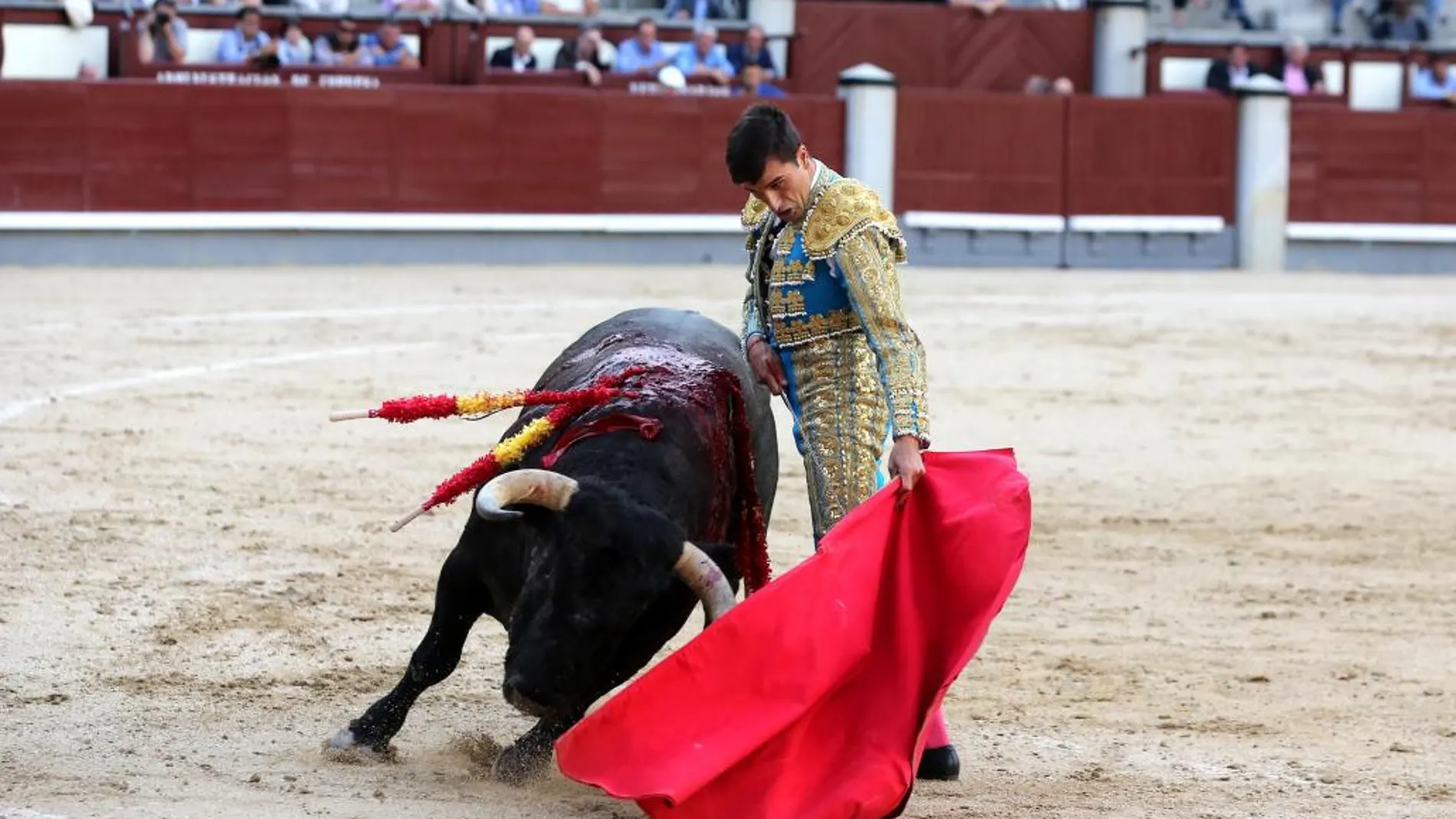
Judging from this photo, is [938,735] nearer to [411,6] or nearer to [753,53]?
[411,6]

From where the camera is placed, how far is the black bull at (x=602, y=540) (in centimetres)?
311

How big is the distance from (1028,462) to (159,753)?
3.70 meters

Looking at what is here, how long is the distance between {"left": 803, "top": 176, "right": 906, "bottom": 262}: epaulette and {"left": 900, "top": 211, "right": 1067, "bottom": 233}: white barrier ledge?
1065 cm

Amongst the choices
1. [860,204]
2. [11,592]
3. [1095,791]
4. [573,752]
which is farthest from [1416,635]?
[11,592]

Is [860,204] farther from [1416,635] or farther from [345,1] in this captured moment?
[345,1]

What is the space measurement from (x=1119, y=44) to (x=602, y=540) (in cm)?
1326

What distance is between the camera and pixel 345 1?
12.9m

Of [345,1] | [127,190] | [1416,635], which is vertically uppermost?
[345,1]

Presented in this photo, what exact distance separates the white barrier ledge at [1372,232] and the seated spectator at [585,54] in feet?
16.5

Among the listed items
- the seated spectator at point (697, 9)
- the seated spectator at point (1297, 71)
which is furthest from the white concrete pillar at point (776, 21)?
the seated spectator at point (1297, 71)

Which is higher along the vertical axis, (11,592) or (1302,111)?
(1302,111)

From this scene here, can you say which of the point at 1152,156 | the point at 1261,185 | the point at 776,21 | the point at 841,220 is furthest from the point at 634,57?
the point at 841,220

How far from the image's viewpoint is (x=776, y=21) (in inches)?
580

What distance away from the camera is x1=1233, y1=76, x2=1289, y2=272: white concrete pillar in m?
14.7
